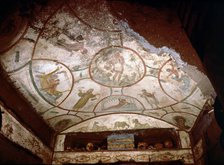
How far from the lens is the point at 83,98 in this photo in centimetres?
725

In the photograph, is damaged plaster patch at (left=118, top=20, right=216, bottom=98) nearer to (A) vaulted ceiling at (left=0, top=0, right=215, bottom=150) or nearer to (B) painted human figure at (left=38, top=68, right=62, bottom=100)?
(A) vaulted ceiling at (left=0, top=0, right=215, bottom=150)

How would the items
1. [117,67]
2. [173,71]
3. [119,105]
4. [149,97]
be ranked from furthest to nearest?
[119,105] → [149,97] → [117,67] → [173,71]

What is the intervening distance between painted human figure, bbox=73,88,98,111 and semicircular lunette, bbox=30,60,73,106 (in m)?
0.51

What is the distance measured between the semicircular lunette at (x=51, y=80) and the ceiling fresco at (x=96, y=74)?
0.08ft

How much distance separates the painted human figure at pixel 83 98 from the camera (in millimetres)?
7049

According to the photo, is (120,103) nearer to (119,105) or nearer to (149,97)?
(119,105)

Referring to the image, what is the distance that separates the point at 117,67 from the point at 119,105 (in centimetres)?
232

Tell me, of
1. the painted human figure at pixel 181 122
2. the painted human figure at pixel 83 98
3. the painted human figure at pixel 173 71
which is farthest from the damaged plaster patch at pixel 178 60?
the painted human figure at pixel 83 98

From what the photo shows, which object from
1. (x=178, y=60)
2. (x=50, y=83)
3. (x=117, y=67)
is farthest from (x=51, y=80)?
(x=178, y=60)

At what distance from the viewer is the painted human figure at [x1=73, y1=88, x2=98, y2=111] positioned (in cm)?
705

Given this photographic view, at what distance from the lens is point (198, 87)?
6184 mm

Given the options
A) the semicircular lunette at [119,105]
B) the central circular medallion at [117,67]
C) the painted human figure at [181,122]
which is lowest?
the painted human figure at [181,122]

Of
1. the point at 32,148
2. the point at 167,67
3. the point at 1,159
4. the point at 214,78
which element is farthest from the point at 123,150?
the point at 214,78

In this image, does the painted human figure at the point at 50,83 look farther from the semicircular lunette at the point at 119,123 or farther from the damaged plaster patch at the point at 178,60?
the semicircular lunette at the point at 119,123
